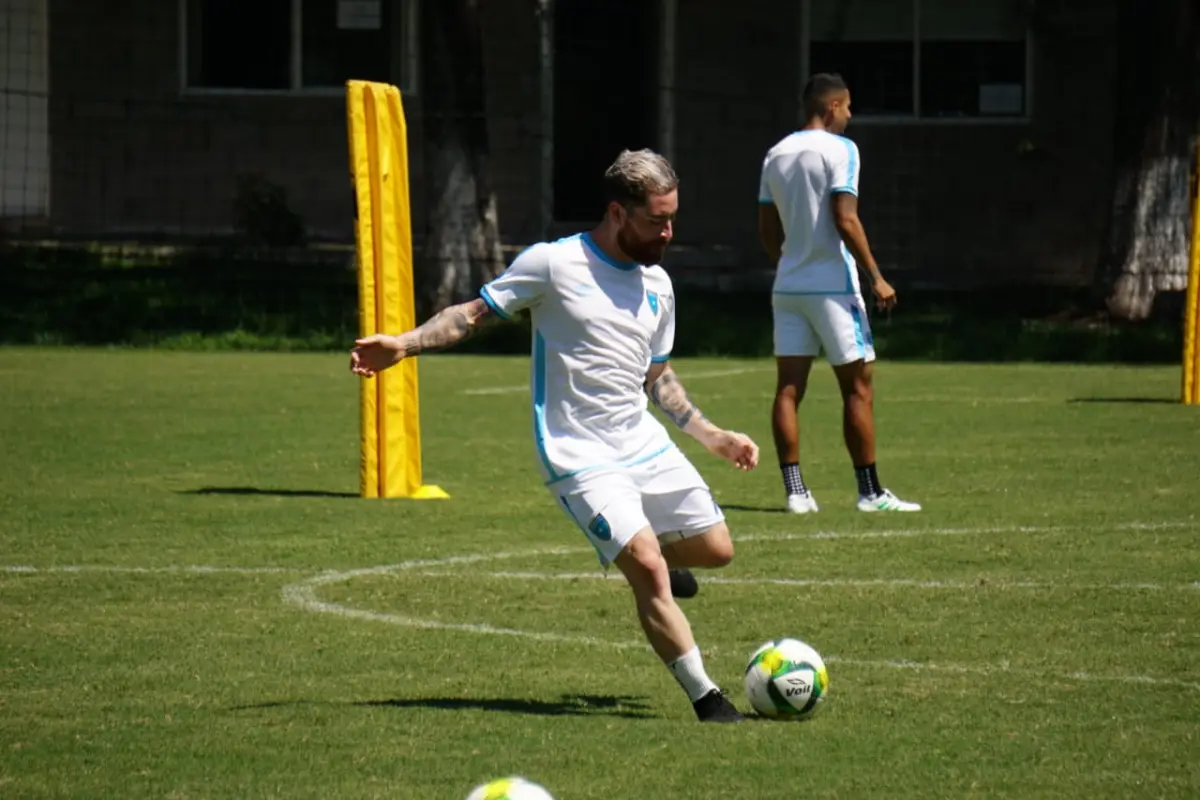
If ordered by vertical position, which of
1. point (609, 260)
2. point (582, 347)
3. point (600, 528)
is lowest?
point (600, 528)

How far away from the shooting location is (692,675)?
6.73 metres

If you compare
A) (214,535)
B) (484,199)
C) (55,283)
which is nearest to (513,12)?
(484,199)

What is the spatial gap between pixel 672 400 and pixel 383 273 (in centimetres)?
494

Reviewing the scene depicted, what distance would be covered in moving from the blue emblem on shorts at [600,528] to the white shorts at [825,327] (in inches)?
198

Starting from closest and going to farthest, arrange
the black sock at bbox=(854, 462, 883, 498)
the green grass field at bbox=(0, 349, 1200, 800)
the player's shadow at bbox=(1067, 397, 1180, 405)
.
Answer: the green grass field at bbox=(0, 349, 1200, 800) → the black sock at bbox=(854, 462, 883, 498) → the player's shadow at bbox=(1067, 397, 1180, 405)

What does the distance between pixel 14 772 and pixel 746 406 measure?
1185cm

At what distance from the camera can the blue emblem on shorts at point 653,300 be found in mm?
7316

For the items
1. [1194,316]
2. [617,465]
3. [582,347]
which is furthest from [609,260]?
[1194,316]

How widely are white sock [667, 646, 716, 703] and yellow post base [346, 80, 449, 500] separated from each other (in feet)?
18.0

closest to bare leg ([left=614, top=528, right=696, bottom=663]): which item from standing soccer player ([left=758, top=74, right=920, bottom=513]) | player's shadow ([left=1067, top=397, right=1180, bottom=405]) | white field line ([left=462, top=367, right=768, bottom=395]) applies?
standing soccer player ([left=758, top=74, right=920, bottom=513])

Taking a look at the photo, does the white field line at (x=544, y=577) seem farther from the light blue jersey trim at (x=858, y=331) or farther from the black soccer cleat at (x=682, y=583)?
the light blue jersey trim at (x=858, y=331)

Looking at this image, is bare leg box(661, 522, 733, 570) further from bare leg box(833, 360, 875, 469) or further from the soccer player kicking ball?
bare leg box(833, 360, 875, 469)

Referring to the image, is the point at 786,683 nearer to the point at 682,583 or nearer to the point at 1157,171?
the point at 682,583

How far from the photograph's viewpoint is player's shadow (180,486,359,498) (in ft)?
40.8
